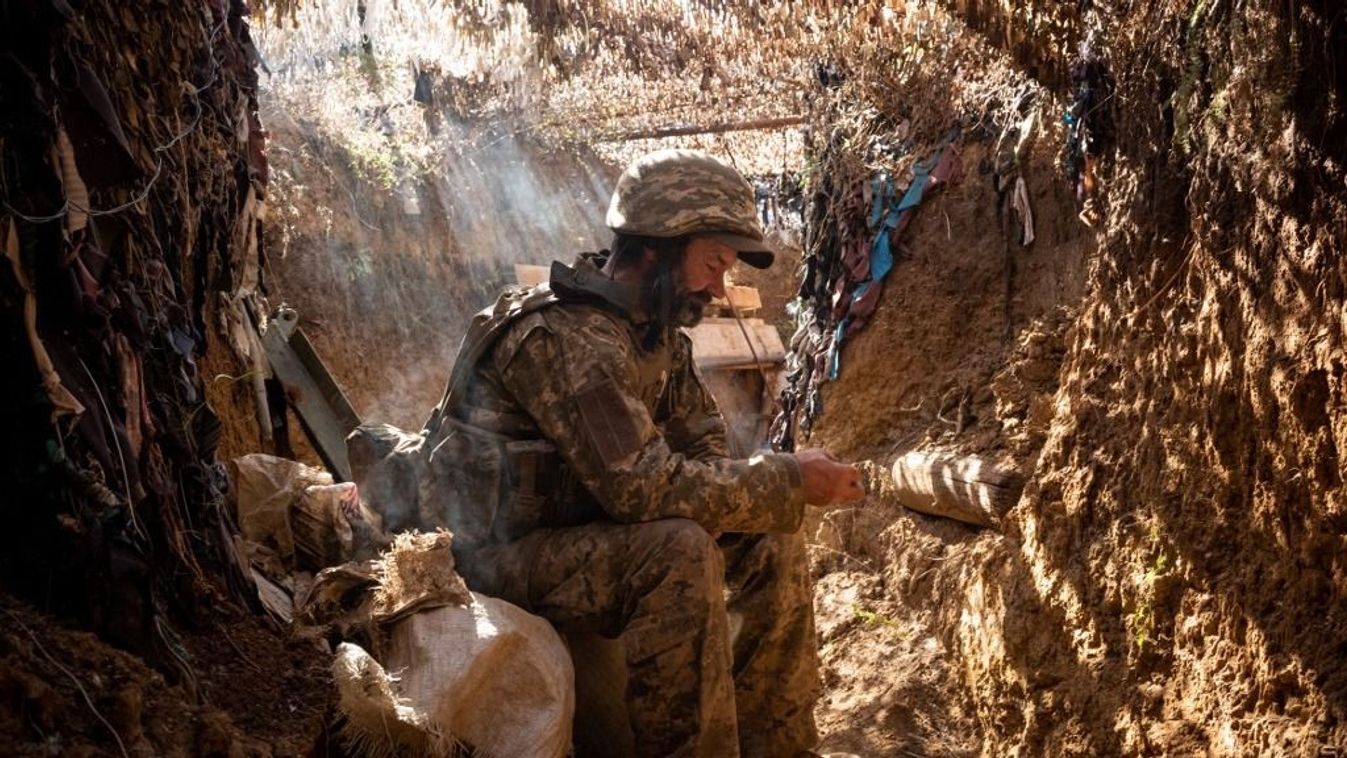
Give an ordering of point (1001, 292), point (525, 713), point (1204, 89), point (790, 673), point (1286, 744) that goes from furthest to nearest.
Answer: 1. point (1001, 292)
2. point (790, 673)
3. point (1204, 89)
4. point (525, 713)
5. point (1286, 744)

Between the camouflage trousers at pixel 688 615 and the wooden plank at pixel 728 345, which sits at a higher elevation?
the wooden plank at pixel 728 345

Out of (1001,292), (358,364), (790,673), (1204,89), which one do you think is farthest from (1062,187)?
(358,364)

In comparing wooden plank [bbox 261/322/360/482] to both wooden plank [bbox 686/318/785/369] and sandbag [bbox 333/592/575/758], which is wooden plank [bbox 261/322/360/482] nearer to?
sandbag [bbox 333/592/575/758]

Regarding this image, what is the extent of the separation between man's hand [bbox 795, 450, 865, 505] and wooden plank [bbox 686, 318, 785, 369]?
5.78 meters

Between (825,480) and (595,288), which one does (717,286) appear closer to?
(595,288)

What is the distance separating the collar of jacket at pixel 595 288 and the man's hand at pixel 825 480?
616 millimetres

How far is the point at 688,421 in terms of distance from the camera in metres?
3.40

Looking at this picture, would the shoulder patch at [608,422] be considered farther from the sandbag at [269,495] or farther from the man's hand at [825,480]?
the sandbag at [269,495]

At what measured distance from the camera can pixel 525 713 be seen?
251 centimetres

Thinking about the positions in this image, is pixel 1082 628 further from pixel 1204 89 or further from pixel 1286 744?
pixel 1204 89

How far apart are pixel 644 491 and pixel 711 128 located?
6.39 m

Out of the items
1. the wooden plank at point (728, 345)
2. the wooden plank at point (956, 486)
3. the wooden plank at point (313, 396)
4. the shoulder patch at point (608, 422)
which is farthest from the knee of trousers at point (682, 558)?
the wooden plank at point (728, 345)

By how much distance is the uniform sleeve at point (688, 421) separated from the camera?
3379mm

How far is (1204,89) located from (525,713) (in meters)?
2.31
